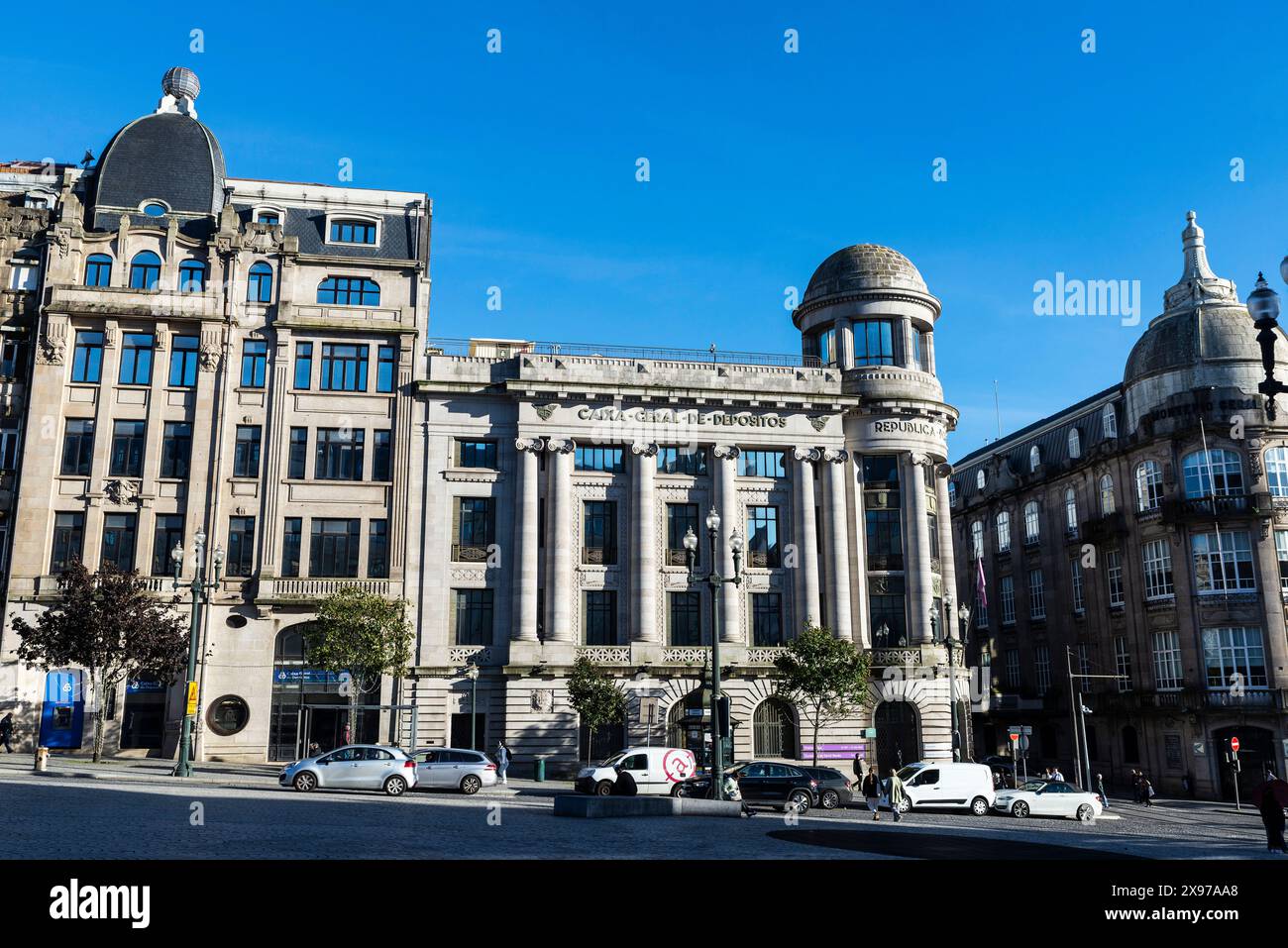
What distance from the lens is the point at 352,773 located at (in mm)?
31625

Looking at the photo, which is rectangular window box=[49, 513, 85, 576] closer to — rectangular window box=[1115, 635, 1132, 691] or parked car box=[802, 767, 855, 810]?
parked car box=[802, 767, 855, 810]

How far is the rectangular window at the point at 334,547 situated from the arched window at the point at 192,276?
40.6 ft

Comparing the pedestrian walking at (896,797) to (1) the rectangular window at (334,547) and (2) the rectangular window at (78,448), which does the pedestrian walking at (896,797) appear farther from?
(2) the rectangular window at (78,448)

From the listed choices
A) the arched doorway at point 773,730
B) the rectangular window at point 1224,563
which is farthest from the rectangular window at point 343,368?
the rectangular window at point 1224,563

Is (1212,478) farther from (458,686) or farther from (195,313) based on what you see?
(195,313)

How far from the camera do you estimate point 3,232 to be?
4769 centimetres

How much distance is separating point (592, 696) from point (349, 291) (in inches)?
887

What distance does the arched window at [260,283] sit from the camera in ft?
157

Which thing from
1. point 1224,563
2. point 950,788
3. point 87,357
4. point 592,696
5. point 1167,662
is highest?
point 87,357

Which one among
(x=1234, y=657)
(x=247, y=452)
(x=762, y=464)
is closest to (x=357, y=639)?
(x=247, y=452)

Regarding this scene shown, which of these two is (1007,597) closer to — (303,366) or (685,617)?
(685,617)

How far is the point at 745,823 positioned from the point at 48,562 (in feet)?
115

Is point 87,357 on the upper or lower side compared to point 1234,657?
upper
